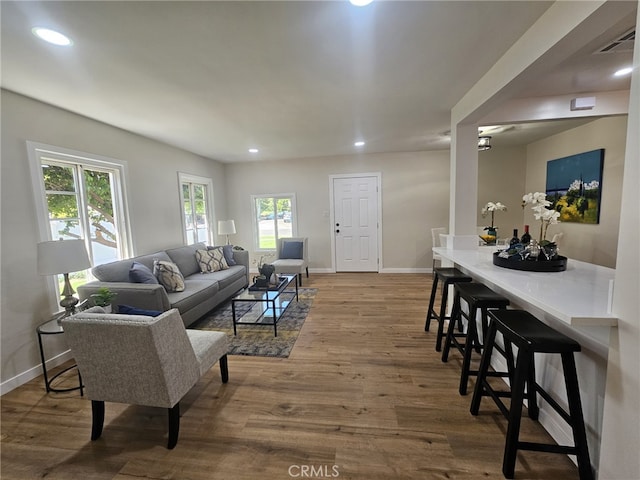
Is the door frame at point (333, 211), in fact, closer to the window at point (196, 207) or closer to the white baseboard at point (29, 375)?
the window at point (196, 207)

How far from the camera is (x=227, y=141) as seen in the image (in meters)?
3.96

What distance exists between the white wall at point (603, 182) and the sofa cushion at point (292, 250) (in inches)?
171

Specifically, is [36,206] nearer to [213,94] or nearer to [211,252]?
[213,94]

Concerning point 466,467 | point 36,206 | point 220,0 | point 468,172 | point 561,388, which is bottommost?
point 466,467

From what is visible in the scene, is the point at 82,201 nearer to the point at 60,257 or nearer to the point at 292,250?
the point at 60,257

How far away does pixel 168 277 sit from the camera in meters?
3.09

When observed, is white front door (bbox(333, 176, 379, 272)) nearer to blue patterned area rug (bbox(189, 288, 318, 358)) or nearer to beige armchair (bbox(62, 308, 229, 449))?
blue patterned area rug (bbox(189, 288, 318, 358))

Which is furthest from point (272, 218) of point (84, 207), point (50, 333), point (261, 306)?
point (50, 333)

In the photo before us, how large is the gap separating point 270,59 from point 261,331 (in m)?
2.64

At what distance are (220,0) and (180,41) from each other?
0.47 metres

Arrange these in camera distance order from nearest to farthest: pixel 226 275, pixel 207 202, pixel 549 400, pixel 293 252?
pixel 549 400, pixel 226 275, pixel 293 252, pixel 207 202

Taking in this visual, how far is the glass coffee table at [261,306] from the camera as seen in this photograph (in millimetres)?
3020

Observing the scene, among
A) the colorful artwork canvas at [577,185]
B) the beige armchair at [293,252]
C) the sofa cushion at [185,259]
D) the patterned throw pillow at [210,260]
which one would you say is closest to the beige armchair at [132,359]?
the sofa cushion at [185,259]

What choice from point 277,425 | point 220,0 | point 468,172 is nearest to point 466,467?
point 277,425
